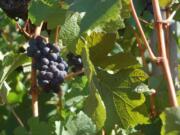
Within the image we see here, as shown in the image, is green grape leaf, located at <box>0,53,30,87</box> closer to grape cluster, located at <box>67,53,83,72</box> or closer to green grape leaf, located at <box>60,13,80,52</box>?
grape cluster, located at <box>67,53,83,72</box>

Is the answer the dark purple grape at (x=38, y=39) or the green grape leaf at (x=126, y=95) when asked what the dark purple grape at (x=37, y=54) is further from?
the green grape leaf at (x=126, y=95)

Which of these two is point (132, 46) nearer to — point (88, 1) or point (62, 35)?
point (62, 35)

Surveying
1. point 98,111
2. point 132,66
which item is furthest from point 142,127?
point 98,111

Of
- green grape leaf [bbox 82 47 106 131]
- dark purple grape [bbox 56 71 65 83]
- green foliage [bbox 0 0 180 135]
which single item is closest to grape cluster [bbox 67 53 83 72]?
green foliage [bbox 0 0 180 135]

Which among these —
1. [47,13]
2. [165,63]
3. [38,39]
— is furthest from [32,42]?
[165,63]

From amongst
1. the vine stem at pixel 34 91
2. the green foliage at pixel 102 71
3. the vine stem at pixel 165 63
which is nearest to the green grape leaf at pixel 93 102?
the green foliage at pixel 102 71

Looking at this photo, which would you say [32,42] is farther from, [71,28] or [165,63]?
[165,63]
